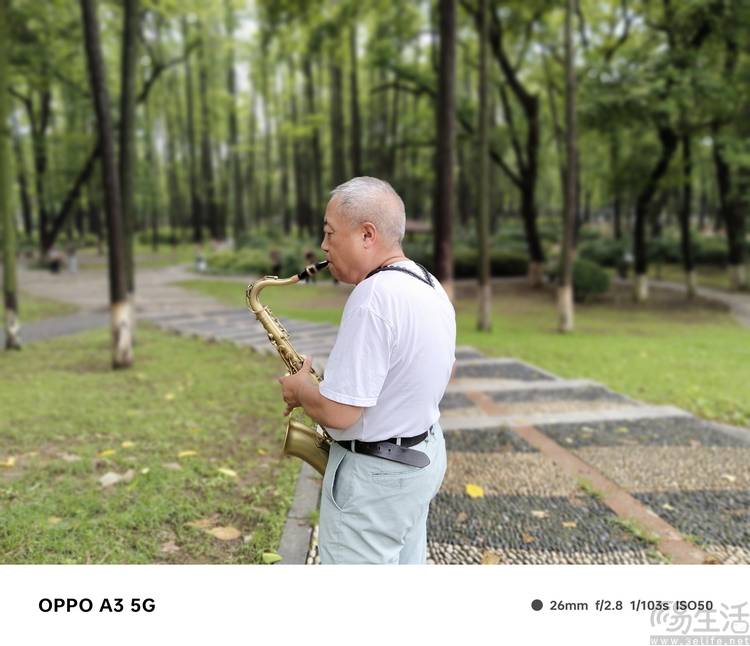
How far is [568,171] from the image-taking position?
1166cm

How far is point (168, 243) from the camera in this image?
4494cm

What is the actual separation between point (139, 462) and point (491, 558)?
2558 millimetres

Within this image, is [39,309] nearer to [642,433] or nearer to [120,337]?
[120,337]

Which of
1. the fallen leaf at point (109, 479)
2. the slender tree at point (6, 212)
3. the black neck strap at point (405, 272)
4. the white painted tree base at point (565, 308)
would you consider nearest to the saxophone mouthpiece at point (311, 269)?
the black neck strap at point (405, 272)

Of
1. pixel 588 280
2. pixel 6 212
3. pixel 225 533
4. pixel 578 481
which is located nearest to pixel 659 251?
pixel 588 280

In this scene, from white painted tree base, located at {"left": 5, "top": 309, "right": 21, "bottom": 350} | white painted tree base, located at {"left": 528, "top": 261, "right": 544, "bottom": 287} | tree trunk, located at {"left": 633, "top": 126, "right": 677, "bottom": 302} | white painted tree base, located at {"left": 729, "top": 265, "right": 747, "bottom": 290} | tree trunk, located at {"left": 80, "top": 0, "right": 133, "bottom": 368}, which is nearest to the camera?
tree trunk, located at {"left": 80, "top": 0, "right": 133, "bottom": 368}

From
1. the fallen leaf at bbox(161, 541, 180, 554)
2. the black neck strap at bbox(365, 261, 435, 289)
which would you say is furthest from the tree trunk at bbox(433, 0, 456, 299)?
the black neck strap at bbox(365, 261, 435, 289)

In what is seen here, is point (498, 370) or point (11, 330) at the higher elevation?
point (11, 330)

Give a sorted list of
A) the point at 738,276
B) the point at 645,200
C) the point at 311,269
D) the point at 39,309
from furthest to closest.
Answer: the point at 738,276 < the point at 645,200 < the point at 39,309 < the point at 311,269

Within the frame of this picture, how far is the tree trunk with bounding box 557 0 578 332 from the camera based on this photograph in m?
11.3

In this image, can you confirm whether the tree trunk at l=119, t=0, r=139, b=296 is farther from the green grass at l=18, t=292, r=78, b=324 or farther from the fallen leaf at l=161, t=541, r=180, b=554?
the fallen leaf at l=161, t=541, r=180, b=554

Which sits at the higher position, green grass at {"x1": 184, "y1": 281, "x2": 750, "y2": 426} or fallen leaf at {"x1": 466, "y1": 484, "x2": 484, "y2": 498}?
fallen leaf at {"x1": 466, "y1": 484, "x2": 484, "y2": 498}
